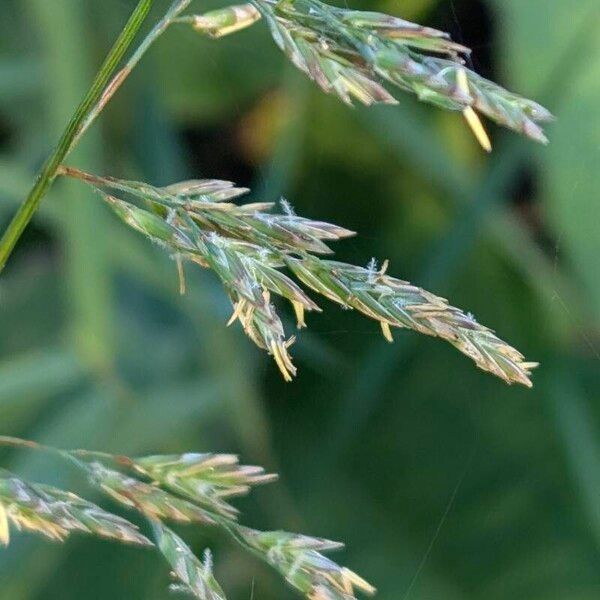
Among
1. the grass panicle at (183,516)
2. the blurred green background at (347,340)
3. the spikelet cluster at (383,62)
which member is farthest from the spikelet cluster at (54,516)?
the blurred green background at (347,340)

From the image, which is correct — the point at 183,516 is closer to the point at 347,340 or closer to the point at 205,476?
the point at 205,476

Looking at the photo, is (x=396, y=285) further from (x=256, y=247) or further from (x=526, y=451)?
(x=526, y=451)

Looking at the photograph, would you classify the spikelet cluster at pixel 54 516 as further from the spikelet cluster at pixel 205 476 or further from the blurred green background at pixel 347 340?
the blurred green background at pixel 347 340

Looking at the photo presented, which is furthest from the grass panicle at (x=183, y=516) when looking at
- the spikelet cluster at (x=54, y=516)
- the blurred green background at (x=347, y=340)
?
the blurred green background at (x=347, y=340)

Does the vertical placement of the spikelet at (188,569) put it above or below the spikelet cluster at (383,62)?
below

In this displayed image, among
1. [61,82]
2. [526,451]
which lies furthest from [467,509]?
[61,82]

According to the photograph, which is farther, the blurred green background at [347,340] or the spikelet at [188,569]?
the blurred green background at [347,340]

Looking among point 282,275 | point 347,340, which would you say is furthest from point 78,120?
point 347,340
